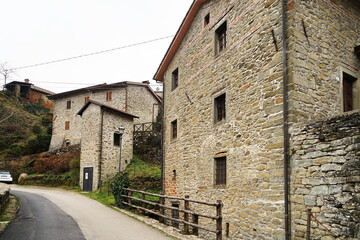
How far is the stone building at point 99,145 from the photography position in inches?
798

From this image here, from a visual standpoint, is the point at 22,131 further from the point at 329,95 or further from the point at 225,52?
the point at 329,95

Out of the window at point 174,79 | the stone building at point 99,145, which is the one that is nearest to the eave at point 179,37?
the window at point 174,79

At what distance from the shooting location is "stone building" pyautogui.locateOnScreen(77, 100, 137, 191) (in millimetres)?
20266

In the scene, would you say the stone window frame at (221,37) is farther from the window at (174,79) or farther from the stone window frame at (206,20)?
the window at (174,79)

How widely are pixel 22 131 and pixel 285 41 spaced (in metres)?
33.3

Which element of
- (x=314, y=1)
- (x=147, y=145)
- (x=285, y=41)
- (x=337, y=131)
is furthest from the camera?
(x=147, y=145)

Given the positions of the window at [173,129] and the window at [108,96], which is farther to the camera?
the window at [108,96]

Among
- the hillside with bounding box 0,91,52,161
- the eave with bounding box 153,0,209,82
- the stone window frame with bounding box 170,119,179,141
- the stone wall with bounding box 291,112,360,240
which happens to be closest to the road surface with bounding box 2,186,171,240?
the stone wall with bounding box 291,112,360,240

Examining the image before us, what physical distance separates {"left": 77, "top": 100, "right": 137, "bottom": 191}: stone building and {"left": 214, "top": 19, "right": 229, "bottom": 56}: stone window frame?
11314 millimetres

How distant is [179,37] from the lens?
1362cm

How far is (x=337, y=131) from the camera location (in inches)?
229

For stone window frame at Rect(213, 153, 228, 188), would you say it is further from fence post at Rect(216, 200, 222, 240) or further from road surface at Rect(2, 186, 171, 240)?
road surface at Rect(2, 186, 171, 240)

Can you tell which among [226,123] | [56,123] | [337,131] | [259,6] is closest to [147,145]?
[56,123]

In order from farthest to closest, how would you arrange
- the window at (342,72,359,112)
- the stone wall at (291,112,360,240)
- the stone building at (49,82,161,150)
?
the stone building at (49,82,161,150), the window at (342,72,359,112), the stone wall at (291,112,360,240)
